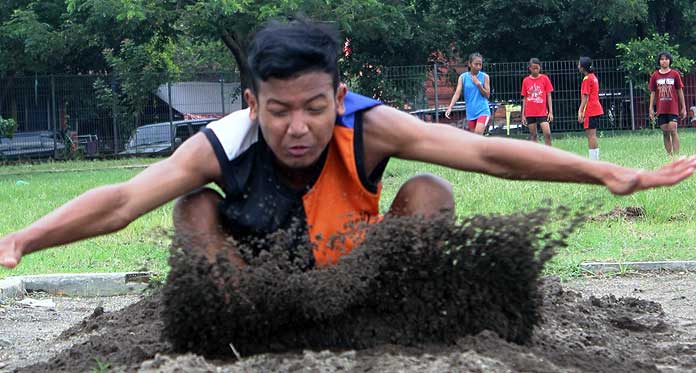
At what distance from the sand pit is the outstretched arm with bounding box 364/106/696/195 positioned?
0.59 feet

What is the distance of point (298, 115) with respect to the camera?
Answer: 391 centimetres

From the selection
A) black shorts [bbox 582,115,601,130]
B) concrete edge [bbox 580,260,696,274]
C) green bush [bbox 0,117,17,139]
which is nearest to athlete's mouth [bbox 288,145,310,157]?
concrete edge [bbox 580,260,696,274]

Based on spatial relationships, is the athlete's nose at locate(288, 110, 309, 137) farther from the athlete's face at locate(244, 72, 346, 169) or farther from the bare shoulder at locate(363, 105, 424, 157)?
the bare shoulder at locate(363, 105, 424, 157)

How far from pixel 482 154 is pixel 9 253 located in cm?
180

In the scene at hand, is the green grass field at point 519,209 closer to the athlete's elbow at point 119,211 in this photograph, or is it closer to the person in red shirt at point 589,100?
the athlete's elbow at point 119,211

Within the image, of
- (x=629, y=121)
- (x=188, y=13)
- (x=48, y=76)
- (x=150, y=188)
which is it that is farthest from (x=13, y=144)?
(x=150, y=188)

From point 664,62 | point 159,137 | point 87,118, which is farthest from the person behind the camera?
point 87,118

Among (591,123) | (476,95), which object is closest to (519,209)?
(591,123)

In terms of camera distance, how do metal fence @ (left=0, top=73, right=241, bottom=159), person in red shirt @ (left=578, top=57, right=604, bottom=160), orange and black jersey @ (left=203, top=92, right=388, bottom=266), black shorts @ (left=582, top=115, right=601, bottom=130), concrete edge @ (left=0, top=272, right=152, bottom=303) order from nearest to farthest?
1. orange and black jersey @ (left=203, top=92, right=388, bottom=266)
2. concrete edge @ (left=0, top=272, right=152, bottom=303)
3. black shorts @ (left=582, top=115, right=601, bottom=130)
4. person in red shirt @ (left=578, top=57, right=604, bottom=160)
5. metal fence @ (left=0, top=73, right=241, bottom=159)

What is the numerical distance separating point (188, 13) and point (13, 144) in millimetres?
6949

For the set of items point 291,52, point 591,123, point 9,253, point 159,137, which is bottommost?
point 9,253

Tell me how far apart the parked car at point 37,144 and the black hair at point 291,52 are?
88.5ft

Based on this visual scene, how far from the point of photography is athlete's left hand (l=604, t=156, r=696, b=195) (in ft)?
12.8

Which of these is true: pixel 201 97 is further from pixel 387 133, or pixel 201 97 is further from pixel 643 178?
pixel 643 178
